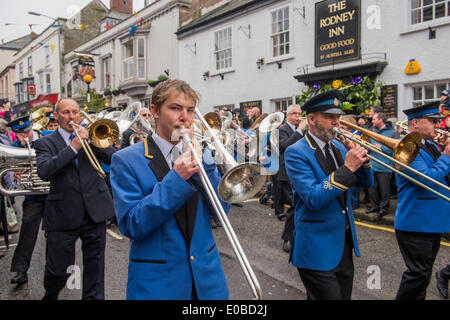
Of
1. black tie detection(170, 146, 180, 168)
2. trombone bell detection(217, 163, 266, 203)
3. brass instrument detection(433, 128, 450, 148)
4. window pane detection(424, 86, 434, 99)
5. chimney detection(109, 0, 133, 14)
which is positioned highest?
chimney detection(109, 0, 133, 14)

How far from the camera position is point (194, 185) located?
2.06 metres

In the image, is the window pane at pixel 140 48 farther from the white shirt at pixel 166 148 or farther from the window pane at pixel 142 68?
the white shirt at pixel 166 148

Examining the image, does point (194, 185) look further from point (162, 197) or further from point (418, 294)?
point (418, 294)

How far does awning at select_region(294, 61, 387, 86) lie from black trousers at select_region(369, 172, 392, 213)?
12.4 ft

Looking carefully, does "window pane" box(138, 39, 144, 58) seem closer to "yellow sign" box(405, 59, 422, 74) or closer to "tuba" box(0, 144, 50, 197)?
"yellow sign" box(405, 59, 422, 74)

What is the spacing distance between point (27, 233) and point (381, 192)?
649cm

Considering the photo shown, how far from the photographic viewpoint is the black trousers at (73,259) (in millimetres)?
3396

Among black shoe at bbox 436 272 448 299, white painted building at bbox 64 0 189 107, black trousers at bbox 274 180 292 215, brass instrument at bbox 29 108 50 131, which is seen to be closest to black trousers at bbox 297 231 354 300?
black shoe at bbox 436 272 448 299

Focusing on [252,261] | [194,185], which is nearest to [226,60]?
[252,261]

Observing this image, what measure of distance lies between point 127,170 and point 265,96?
12019mm

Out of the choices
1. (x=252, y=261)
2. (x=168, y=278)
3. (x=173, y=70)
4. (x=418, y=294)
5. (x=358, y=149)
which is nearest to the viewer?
(x=168, y=278)

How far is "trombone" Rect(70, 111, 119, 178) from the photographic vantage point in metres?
3.65

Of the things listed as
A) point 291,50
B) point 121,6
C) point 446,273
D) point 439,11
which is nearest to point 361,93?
point 439,11

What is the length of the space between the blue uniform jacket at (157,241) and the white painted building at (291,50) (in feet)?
29.9
